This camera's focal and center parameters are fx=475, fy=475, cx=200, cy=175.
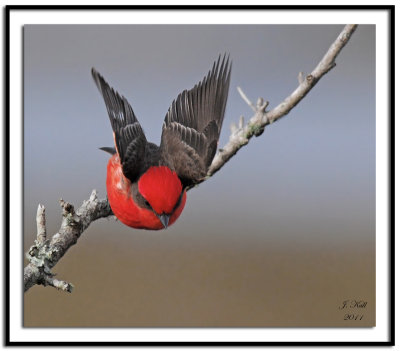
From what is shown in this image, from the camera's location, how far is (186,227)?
2.05 metres

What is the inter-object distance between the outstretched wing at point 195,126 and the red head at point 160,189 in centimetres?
12

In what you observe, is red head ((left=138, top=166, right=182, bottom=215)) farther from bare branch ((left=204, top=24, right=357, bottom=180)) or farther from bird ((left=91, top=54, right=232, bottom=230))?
bare branch ((left=204, top=24, right=357, bottom=180))

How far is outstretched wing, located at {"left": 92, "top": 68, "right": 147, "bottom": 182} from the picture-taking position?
2025 mm

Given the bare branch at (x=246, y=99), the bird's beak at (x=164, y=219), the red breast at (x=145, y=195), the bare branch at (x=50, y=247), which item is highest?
the bare branch at (x=246, y=99)

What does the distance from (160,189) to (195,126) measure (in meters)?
0.56

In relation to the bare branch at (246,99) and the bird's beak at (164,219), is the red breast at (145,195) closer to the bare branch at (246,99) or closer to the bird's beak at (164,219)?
the bird's beak at (164,219)

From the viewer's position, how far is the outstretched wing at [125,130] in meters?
2.03

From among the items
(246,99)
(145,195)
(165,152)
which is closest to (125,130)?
(165,152)

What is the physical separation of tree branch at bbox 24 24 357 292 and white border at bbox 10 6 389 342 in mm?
126

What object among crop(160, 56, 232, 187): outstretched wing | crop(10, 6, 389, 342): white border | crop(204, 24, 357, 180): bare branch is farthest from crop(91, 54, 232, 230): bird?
crop(10, 6, 389, 342): white border

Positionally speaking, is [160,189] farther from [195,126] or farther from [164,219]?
[195,126]

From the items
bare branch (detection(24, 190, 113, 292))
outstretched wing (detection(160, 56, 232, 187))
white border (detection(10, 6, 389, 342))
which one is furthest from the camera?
outstretched wing (detection(160, 56, 232, 187))
